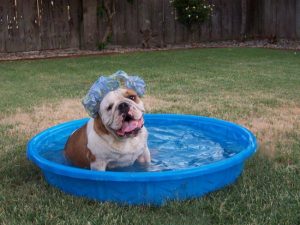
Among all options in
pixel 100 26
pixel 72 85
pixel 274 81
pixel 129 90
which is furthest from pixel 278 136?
pixel 100 26

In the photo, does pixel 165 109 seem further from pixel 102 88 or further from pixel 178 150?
pixel 102 88

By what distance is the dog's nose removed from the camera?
124 inches

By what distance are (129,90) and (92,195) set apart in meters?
0.77

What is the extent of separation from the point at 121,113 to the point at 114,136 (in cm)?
27

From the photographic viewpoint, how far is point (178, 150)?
4.43m

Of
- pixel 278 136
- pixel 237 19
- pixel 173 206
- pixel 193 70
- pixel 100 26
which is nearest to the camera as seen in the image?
pixel 173 206

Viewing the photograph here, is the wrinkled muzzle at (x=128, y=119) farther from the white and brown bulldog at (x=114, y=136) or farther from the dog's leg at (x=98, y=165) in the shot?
the dog's leg at (x=98, y=165)

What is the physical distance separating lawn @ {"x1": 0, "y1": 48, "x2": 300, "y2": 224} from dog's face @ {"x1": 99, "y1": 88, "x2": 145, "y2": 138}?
1.66ft

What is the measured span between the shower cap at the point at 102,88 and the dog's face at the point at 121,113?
0.06m

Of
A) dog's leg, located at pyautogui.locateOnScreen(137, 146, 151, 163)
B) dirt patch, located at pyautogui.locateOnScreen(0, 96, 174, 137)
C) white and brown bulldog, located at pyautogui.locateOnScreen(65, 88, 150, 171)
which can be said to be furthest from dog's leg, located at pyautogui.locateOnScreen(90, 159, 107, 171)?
dirt patch, located at pyautogui.locateOnScreen(0, 96, 174, 137)

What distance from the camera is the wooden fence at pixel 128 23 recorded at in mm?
13555

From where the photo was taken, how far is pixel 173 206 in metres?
2.99

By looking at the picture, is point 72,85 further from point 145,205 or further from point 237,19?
point 237,19

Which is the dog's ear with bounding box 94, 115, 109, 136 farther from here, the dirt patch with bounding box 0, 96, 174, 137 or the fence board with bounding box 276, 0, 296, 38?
the fence board with bounding box 276, 0, 296, 38
